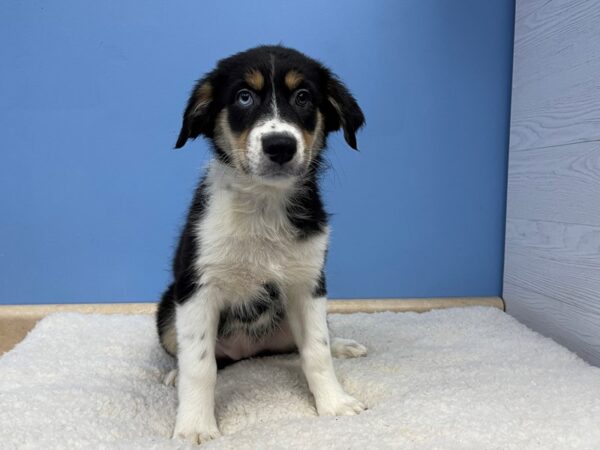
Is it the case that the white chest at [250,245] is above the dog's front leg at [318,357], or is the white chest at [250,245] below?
above

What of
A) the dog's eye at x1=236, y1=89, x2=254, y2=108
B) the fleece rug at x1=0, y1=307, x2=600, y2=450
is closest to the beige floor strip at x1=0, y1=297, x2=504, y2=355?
the fleece rug at x1=0, y1=307, x2=600, y2=450

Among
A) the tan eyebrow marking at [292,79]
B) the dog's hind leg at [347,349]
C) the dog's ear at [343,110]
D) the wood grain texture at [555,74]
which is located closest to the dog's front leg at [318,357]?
the dog's hind leg at [347,349]

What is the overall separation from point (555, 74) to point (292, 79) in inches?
53.9

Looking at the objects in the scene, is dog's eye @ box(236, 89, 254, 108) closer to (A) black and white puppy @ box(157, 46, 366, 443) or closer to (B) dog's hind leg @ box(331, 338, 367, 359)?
(A) black and white puppy @ box(157, 46, 366, 443)

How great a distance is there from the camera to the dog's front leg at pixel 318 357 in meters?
1.54

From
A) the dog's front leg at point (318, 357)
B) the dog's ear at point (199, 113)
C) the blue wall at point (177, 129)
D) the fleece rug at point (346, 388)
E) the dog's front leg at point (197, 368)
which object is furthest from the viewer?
the blue wall at point (177, 129)

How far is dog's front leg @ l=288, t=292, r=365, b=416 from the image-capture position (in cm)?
154

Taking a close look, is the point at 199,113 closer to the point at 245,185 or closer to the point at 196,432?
the point at 245,185

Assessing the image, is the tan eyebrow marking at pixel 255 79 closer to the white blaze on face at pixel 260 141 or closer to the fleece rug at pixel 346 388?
the white blaze on face at pixel 260 141

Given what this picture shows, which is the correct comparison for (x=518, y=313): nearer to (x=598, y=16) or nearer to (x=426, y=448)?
(x=598, y=16)

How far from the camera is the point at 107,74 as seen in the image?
2.61m

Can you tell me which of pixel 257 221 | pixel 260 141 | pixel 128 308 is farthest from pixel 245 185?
pixel 128 308

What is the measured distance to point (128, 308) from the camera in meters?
2.72

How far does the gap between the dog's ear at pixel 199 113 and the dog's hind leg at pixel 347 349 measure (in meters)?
1.02
